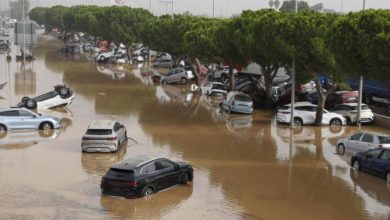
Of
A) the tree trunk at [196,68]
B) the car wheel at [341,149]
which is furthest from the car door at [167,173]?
the tree trunk at [196,68]

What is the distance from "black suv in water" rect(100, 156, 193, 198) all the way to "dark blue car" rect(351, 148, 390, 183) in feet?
25.0

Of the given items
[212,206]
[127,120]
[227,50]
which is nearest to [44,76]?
[227,50]

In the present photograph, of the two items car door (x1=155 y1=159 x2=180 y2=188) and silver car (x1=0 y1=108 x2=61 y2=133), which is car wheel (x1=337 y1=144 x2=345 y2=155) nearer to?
car door (x1=155 y1=159 x2=180 y2=188)

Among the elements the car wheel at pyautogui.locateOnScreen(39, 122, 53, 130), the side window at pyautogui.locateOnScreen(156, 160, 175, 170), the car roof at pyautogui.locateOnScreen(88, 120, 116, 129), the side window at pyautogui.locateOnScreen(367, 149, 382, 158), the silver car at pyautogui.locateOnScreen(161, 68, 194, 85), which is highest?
the silver car at pyautogui.locateOnScreen(161, 68, 194, 85)

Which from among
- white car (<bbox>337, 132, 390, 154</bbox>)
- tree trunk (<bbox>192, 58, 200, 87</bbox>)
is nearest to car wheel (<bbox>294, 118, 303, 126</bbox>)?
white car (<bbox>337, 132, 390, 154</bbox>)

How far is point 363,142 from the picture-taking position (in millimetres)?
25594

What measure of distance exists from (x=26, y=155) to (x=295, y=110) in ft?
54.0

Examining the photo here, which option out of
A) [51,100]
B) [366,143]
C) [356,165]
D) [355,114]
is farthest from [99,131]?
[355,114]

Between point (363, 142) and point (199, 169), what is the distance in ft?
24.2

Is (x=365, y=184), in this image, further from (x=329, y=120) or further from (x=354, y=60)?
(x=329, y=120)

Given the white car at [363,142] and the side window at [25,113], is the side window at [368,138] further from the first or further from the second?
the side window at [25,113]

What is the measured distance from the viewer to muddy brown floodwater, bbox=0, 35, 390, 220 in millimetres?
18078

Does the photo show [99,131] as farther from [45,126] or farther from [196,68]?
[196,68]

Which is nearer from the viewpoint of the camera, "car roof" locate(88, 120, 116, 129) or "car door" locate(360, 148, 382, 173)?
"car door" locate(360, 148, 382, 173)
